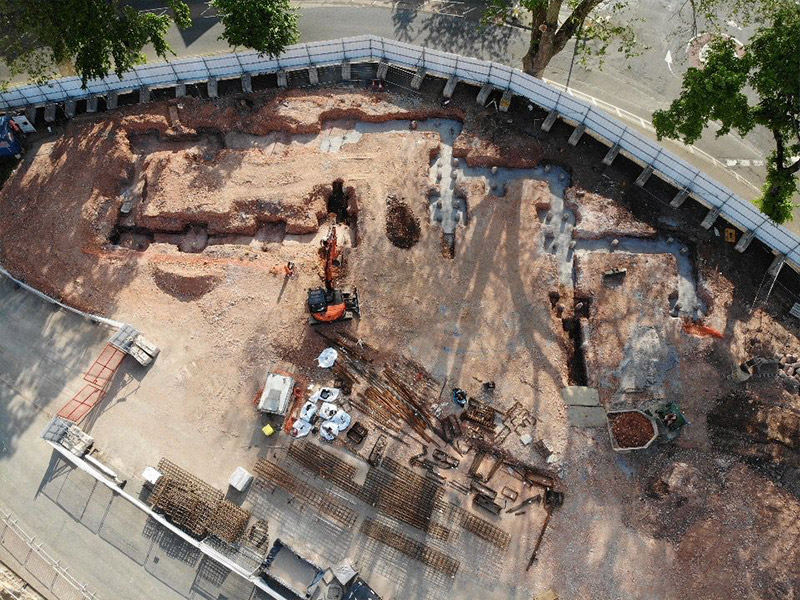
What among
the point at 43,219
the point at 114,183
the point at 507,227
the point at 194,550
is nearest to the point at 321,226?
the point at 507,227

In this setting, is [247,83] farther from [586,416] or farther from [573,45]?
[586,416]

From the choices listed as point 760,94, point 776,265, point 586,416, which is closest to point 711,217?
point 776,265

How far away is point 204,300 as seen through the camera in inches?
1081

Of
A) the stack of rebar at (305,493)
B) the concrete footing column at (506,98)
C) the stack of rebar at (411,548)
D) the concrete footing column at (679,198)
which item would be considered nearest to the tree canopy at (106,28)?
the concrete footing column at (506,98)

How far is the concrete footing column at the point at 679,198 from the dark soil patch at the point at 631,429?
1176cm

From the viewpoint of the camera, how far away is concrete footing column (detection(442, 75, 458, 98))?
31844 mm

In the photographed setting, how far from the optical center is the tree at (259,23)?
29516mm

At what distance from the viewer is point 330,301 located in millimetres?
25938

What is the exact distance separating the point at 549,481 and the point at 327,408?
1003 cm

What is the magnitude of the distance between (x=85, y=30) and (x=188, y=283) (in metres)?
12.8

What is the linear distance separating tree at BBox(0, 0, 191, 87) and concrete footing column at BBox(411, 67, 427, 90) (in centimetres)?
1243

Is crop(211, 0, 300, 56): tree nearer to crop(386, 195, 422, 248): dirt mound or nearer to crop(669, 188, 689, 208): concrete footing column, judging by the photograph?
crop(386, 195, 422, 248): dirt mound

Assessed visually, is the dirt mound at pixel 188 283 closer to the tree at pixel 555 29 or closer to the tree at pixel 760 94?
the tree at pixel 555 29

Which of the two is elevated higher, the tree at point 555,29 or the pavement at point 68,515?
the tree at point 555,29
